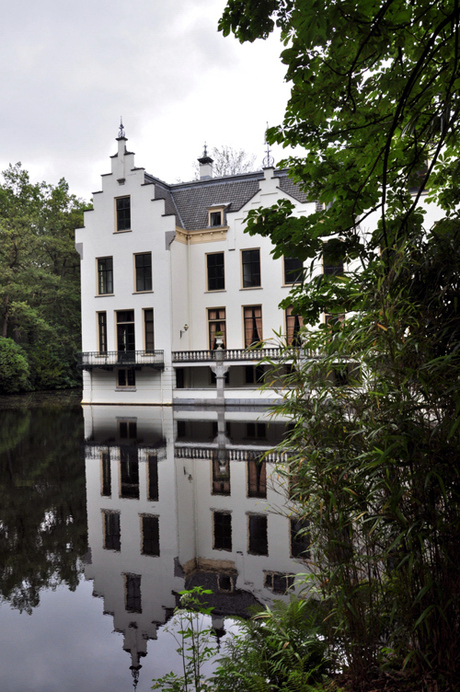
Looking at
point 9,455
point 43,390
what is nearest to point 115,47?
point 9,455

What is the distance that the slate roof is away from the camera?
26.0 meters

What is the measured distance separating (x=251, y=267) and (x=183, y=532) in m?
20.5

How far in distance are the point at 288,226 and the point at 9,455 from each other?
28.9 feet

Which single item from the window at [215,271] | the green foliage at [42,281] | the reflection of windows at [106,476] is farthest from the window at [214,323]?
the reflection of windows at [106,476]

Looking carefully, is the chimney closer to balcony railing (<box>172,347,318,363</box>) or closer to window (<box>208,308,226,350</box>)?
window (<box>208,308,226,350</box>)

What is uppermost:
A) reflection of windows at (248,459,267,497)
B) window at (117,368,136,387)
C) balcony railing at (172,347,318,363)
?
balcony railing at (172,347,318,363)

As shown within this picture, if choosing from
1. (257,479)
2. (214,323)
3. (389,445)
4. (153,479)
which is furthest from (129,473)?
(214,323)

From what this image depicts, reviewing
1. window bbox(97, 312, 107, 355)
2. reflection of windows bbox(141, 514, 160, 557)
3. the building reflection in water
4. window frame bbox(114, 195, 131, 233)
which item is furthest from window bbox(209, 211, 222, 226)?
reflection of windows bbox(141, 514, 160, 557)

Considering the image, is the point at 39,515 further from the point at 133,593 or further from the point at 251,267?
the point at 251,267

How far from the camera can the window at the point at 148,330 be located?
25078 mm

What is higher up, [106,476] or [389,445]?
[389,445]

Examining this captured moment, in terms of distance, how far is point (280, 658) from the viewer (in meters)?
2.66

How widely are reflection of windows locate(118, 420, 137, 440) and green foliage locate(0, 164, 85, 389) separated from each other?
18466 millimetres

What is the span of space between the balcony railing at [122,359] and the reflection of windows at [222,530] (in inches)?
714
